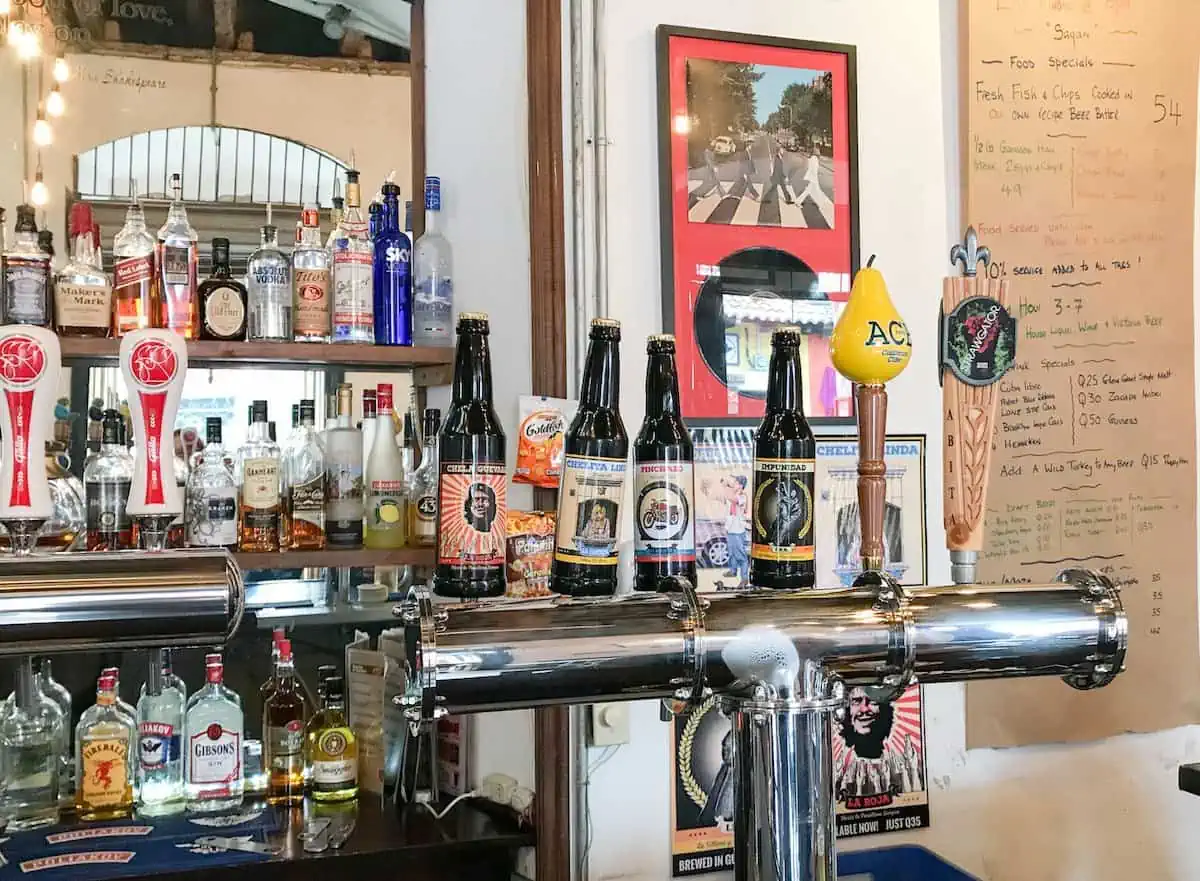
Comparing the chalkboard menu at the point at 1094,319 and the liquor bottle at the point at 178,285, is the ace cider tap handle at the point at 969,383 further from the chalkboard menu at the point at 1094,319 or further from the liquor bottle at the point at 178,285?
the liquor bottle at the point at 178,285

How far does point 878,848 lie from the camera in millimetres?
1608

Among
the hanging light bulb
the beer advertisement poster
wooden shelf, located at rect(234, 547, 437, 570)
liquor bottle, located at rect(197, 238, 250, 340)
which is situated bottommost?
the beer advertisement poster

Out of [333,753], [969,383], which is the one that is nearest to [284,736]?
[333,753]

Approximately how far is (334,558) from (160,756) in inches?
17.2

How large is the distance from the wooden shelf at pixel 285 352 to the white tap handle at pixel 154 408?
533 mm

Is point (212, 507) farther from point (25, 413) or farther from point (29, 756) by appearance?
point (25, 413)

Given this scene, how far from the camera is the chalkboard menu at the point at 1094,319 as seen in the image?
174 cm

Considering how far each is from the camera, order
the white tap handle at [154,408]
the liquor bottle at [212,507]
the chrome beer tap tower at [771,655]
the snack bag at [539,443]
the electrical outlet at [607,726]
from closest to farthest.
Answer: the chrome beer tap tower at [771,655], the white tap handle at [154,408], the snack bag at [539,443], the electrical outlet at [607,726], the liquor bottle at [212,507]

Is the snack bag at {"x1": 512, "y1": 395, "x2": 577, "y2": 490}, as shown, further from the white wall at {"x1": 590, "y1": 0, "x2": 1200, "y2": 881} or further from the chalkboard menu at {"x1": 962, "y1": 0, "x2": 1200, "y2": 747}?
the chalkboard menu at {"x1": 962, "y1": 0, "x2": 1200, "y2": 747}

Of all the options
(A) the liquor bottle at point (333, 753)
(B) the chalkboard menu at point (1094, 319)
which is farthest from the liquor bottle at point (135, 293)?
(B) the chalkboard menu at point (1094, 319)

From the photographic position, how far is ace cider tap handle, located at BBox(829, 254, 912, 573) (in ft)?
3.09

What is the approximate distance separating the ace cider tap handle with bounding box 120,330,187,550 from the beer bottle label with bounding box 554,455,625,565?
351 millimetres

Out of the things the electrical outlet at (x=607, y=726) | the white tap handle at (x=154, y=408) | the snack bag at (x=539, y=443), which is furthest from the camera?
the electrical outlet at (x=607, y=726)

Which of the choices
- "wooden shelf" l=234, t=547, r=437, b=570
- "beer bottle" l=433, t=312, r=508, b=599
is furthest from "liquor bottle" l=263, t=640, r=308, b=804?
"beer bottle" l=433, t=312, r=508, b=599
